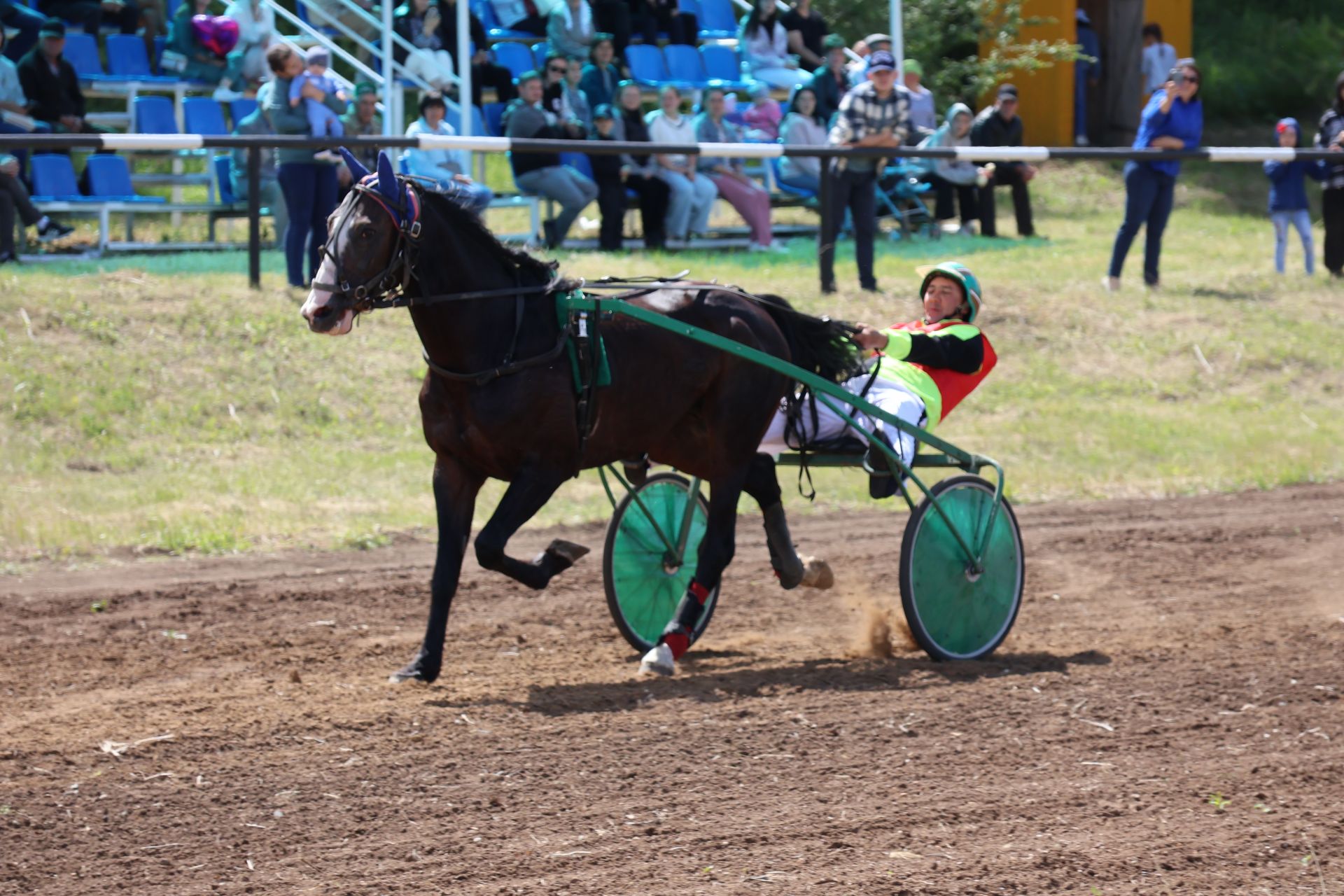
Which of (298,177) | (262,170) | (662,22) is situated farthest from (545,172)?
(662,22)

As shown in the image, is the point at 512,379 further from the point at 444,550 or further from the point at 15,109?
the point at 15,109

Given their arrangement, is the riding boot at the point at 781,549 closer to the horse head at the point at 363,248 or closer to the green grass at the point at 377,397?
the horse head at the point at 363,248

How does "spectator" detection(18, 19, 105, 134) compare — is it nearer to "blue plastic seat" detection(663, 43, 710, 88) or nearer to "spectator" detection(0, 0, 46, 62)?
"spectator" detection(0, 0, 46, 62)

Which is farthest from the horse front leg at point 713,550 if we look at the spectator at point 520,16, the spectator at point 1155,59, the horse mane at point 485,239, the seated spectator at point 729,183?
the spectator at point 1155,59

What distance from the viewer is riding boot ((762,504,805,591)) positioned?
23.7 feet

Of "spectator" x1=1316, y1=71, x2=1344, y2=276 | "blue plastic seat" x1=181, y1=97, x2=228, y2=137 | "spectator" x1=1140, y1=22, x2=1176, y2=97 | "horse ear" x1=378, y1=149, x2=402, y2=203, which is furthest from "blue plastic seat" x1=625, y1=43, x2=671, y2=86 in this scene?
"horse ear" x1=378, y1=149, x2=402, y2=203

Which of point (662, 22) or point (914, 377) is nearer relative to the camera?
point (914, 377)

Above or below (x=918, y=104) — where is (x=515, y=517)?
below

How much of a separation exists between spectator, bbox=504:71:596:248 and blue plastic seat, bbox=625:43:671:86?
333cm

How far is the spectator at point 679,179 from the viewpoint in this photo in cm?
1455

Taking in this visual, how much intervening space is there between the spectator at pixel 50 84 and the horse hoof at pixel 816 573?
28.3 ft

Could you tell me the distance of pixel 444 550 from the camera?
6.19m

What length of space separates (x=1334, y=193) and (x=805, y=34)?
583 cm

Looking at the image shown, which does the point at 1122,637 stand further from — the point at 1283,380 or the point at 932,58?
the point at 932,58
